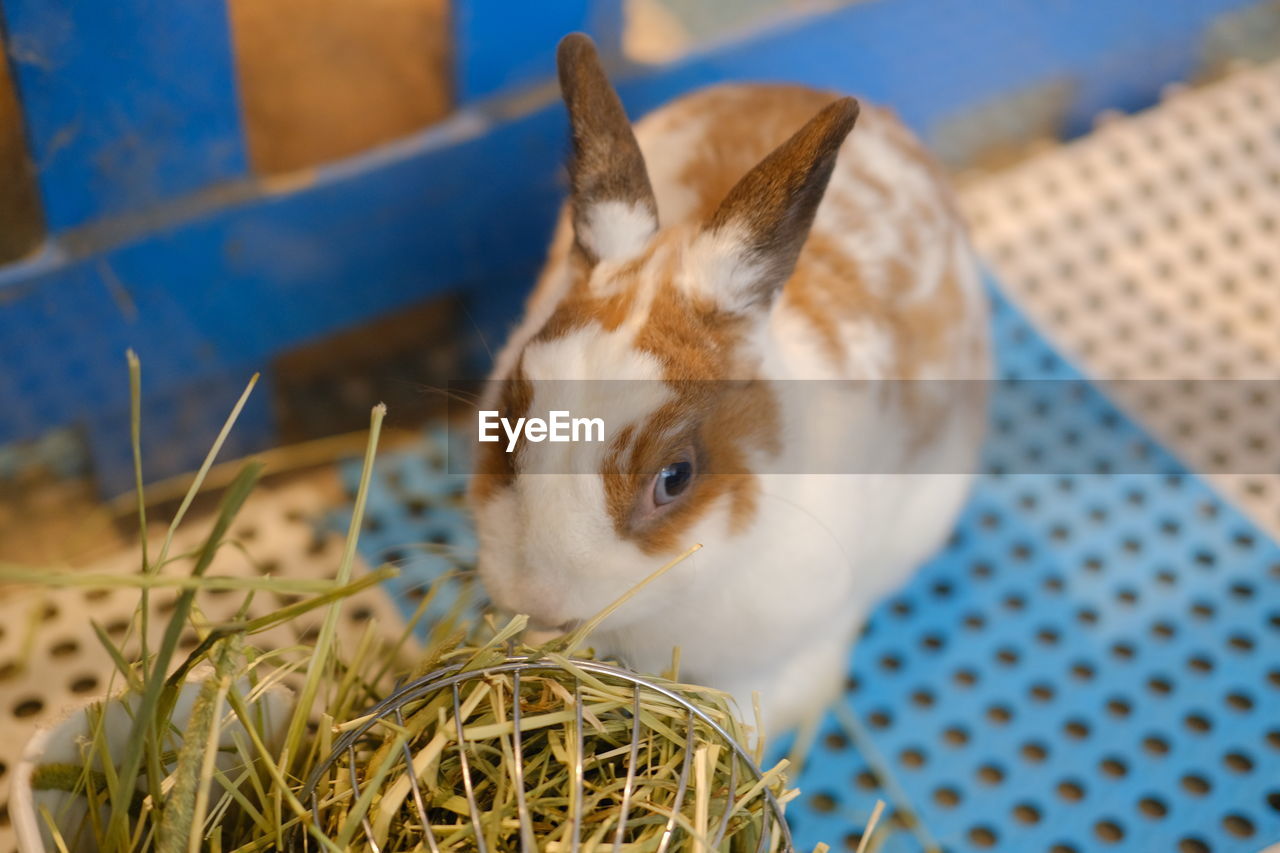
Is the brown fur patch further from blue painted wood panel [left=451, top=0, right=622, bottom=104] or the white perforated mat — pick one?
the white perforated mat

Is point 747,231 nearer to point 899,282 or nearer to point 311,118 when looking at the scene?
point 899,282

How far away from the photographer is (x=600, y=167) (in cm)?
Result: 122

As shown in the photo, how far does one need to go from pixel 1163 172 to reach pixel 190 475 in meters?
1.66

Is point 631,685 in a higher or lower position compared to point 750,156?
lower

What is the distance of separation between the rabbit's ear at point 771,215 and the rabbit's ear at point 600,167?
8cm

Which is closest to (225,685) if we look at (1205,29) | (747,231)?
(747,231)

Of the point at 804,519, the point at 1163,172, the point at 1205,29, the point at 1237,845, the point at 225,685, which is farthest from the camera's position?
the point at 1205,29

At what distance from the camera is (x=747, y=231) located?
1183 millimetres

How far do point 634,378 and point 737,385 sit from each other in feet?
0.45

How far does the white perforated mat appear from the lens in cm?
201

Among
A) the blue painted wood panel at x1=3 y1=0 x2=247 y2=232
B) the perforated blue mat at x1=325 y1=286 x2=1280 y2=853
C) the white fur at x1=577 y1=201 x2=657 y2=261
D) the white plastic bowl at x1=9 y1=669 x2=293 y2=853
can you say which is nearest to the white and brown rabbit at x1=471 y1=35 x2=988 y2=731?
the white fur at x1=577 y1=201 x2=657 y2=261

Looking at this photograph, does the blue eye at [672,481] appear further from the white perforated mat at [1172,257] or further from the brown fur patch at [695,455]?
the white perforated mat at [1172,257]

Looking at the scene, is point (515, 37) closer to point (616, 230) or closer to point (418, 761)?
point (616, 230)

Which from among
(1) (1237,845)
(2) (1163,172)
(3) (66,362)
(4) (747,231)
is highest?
(3) (66,362)
